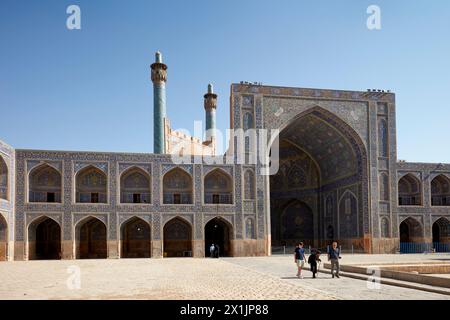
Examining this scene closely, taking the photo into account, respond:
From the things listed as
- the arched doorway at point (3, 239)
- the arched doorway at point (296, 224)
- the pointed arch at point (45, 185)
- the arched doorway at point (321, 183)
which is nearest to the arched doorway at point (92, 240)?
the pointed arch at point (45, 185)

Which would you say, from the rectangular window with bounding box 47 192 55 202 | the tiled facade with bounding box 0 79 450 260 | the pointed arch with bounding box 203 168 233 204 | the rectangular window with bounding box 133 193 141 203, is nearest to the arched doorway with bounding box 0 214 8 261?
the tiled facade with bounding box 0 79 450 260

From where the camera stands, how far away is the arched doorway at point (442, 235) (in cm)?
3528

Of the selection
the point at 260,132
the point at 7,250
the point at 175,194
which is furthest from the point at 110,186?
the point at 260,132

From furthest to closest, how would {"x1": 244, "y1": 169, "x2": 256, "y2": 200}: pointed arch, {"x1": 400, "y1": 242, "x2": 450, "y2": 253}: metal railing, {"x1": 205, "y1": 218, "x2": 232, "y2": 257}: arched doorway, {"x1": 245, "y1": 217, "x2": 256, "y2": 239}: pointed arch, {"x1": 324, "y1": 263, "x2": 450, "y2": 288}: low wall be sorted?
1. {"x1": 205, "y1": 218, "x2": 232, "y2": 257}: arched doorway
2. {"x1": 400, "y1": 242, "x2": 450, "y2": 253}: metal railing
3. {"x1": 244, "y1": 169, "x2": 256, "y2": 200}: pointed arch
4. {"x1": 245, "y1": 217, "x2": 256, "y2": 239}: pointed arch
5. {"x1": 324, "y1": 263, "x2": 450, "y2": 288}: low wall

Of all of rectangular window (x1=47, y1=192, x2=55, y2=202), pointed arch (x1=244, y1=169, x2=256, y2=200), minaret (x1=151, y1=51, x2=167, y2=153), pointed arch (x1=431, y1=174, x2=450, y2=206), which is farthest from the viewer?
pointed arch (x1=431, y1=174, x2=450, y2=206)

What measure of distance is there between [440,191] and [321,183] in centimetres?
940

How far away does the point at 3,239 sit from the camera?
2684 cm

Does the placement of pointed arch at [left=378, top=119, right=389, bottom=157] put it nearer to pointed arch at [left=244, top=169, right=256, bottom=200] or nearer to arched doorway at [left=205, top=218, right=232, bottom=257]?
pointed arch at [left=244, top=169, right=256, bottom=200]

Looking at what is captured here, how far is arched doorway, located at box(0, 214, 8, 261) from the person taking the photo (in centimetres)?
2661

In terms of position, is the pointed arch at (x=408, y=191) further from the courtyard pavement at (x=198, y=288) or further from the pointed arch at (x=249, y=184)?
the courtyard pavement at (x=198, y=288)

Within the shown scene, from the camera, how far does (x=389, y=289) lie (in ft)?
38.5

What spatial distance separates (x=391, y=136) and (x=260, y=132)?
10.0 m

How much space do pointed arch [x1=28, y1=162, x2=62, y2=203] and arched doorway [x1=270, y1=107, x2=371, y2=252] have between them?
15537 millimetres
